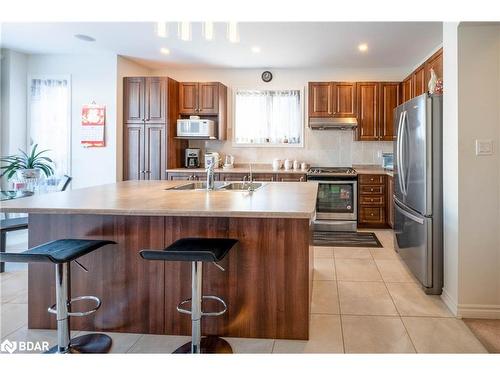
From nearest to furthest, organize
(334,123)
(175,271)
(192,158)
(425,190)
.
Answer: (175,271) → (425,190) → (334,123) → (192,158)

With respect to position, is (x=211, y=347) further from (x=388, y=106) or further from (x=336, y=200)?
(x=388, y=106)

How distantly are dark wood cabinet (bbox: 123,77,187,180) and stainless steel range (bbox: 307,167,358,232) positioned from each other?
230 centimetres

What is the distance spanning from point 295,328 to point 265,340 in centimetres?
20

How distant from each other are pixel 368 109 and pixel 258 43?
2.14 m

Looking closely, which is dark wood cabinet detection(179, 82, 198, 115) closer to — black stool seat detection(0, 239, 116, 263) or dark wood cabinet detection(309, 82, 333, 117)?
dark wood cabinet detection(309, 82, 333, 117)

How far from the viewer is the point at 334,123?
219 inches

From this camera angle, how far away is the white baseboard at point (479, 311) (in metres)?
2.54

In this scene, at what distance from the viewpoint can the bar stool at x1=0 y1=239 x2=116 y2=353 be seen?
1.74 m

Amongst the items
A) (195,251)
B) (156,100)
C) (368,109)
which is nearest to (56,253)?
(195,251)

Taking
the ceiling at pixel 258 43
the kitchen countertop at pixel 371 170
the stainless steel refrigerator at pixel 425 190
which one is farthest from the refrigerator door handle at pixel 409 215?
the ceiling at pixel 258 43

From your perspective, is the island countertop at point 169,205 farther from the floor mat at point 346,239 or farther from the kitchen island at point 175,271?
the floor mat at point 346,239

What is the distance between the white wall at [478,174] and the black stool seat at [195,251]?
1735 mm
